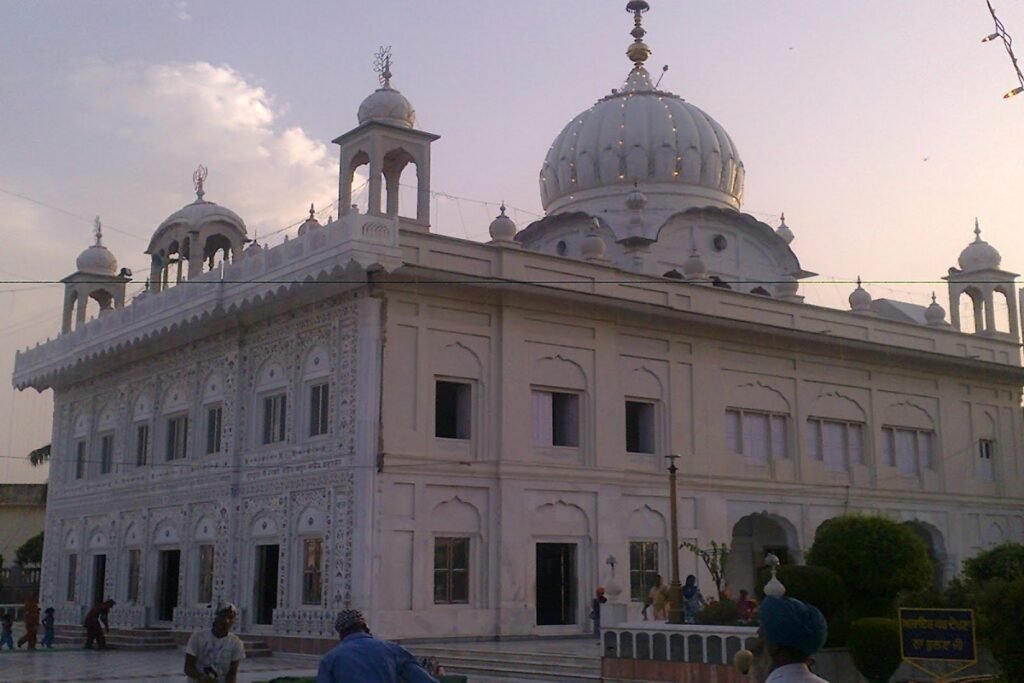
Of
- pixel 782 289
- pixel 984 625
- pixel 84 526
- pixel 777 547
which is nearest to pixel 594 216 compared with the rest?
pixel 782 289

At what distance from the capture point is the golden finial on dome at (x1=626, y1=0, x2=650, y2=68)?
3120 cm

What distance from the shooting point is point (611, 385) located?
21281mm

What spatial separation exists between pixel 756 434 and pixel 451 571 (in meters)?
7.76

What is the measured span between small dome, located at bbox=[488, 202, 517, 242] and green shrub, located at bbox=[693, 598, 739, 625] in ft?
26.5

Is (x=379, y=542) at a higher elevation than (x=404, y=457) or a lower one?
lower

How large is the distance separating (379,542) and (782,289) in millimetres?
12609

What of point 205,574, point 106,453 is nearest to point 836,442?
point 205,574

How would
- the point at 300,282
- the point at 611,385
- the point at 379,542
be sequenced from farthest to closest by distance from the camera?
the point at 611,385 → the point at 300,282 → the point at 379,542

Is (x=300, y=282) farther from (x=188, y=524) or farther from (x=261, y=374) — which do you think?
(x=188, y=524)

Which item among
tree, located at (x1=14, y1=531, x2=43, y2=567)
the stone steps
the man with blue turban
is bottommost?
the stone steps

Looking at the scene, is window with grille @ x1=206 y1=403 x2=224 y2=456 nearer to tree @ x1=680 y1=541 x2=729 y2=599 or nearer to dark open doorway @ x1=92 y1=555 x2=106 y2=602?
dark open doorway @ x1=92 y1=555 x2=106 y2=602

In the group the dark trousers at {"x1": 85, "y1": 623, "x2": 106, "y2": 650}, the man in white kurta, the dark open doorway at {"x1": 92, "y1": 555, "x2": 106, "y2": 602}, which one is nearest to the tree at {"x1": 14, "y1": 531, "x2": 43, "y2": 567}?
the dark open doorway at {"x1": 92, "y1": 555, "x2": 106, "y2": 602}

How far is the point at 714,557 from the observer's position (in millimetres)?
21469

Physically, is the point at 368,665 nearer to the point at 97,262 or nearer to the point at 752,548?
the point at 752,548
